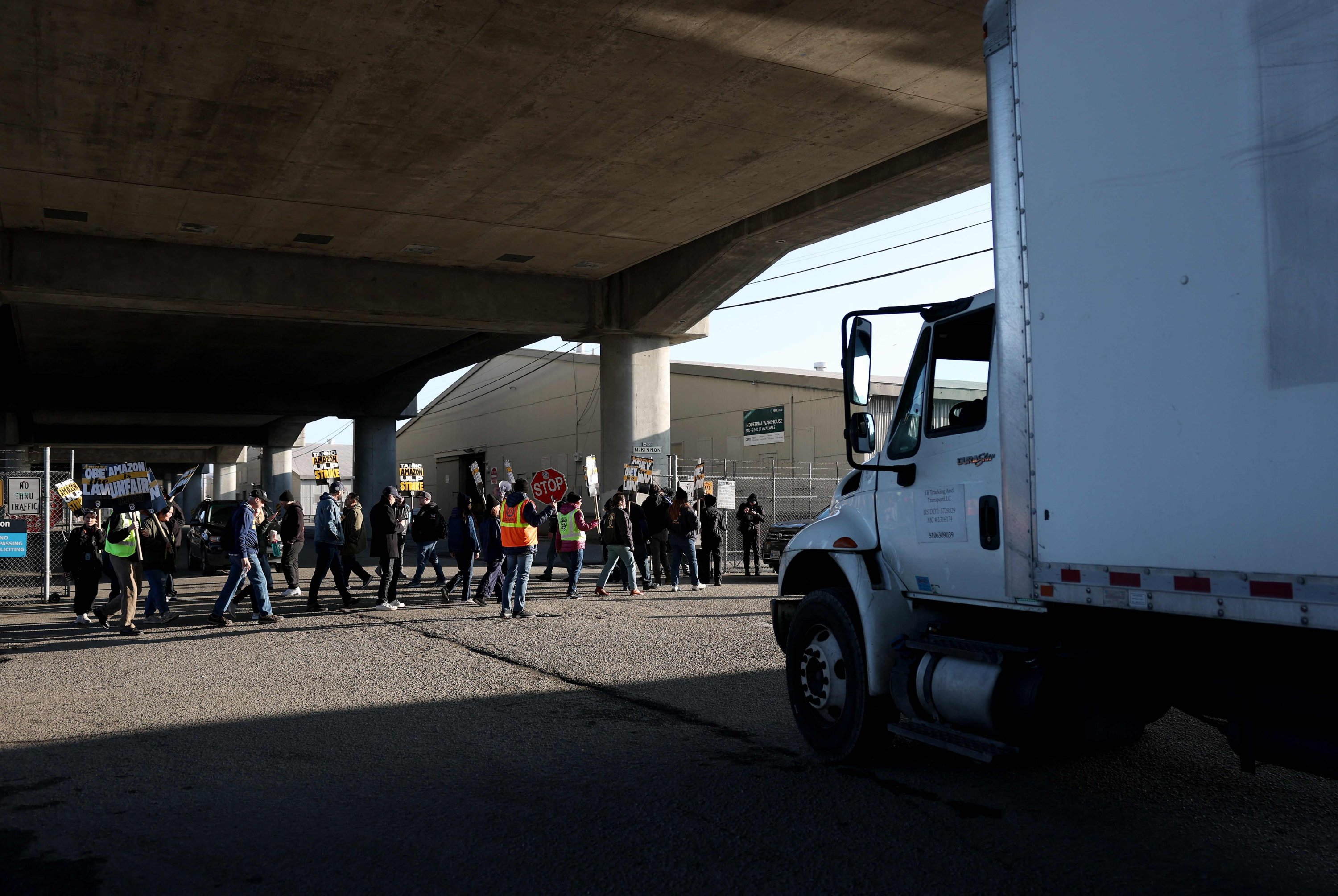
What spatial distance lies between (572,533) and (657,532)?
3.18 m

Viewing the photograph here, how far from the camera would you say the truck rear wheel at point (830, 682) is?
6125 mm

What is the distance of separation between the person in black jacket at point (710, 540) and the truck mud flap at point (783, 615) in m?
12.3

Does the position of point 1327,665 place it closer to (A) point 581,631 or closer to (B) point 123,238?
(A) point 581,631

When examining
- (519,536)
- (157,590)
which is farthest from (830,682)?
(157,590)

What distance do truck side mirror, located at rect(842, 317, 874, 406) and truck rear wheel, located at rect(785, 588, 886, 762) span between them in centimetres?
139

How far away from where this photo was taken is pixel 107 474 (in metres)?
31.7

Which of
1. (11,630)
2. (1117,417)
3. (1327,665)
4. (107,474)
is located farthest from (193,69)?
(107,474)

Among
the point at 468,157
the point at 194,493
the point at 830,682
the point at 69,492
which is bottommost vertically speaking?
the point at 830,682

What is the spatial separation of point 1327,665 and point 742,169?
42.6 ft

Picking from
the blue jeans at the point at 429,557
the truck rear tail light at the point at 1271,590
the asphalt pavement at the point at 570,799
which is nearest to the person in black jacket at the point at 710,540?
the blue jeans at the point at 429,557

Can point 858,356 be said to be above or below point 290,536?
above

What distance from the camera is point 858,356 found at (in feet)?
18.7

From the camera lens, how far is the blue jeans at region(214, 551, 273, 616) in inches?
532

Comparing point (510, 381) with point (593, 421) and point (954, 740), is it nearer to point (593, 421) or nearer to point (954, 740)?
point (593, 421)
